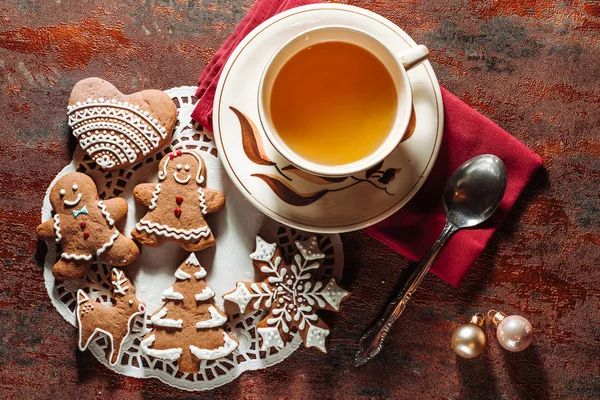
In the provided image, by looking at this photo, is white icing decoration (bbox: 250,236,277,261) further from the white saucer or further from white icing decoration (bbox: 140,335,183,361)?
white icing decoration (bbox: 140,335,183,361)

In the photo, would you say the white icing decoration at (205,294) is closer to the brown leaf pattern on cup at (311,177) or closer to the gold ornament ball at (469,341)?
the brown leaf pattern on cup at (311,177)

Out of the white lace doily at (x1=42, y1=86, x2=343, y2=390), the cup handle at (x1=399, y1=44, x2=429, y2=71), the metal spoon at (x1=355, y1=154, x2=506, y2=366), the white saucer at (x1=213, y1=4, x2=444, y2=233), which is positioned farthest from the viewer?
the white lace doily at (x1=42, y1=86, x2=343, y2=390)

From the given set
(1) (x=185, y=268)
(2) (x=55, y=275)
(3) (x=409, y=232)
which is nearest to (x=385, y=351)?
(3) (x=409, y=232)

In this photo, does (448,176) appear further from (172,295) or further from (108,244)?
(108,244)

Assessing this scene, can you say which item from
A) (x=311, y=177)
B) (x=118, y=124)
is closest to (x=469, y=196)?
(x=311, y=177)

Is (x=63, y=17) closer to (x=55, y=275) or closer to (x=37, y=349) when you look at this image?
Result: (x=55, y=275)

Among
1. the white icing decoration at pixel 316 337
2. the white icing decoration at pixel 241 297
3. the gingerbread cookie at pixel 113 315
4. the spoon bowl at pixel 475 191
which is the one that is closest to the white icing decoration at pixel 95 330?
the gingerbread cookie at pixel 113 315

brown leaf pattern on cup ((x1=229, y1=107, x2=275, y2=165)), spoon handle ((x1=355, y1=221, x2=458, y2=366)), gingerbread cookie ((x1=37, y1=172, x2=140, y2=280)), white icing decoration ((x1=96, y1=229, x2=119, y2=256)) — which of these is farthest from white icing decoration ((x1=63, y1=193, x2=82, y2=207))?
spoon handle ((x1=355, y1=221, x2=458, y2=366))

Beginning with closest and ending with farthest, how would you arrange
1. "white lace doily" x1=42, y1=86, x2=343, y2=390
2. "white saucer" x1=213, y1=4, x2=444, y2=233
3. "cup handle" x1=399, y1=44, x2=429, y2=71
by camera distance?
1. "cup handle" x1=399, y1=44, x2=429, y2=71
2. "white saucer" x1=213, y1=4, x2=444, y2=233
3. "white lace doily" x1=42, y1=86, x2=343, y2=390
